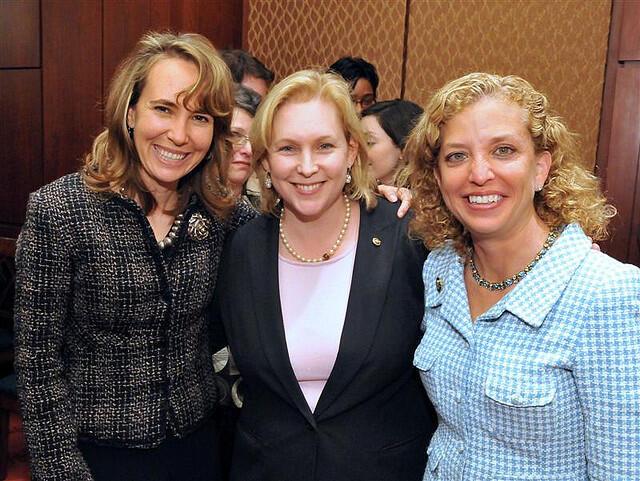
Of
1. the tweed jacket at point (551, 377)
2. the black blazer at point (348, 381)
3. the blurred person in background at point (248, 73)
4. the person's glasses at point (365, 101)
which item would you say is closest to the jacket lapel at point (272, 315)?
the black blazer at point (348, 381)

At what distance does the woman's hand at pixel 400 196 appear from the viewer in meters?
1.84

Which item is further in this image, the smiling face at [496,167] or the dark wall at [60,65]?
the dark wall at [60,65]

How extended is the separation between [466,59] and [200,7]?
182 centimetres

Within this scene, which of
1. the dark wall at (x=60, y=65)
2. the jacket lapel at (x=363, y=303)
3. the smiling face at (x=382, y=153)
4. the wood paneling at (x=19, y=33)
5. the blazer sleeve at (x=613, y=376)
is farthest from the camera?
the wood paneling at (x=19, y=33)

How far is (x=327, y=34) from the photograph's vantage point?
187 inches

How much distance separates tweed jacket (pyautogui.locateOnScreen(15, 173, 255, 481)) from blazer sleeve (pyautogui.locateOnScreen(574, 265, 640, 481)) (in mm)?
944

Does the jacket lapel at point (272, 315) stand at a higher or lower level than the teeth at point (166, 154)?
lower

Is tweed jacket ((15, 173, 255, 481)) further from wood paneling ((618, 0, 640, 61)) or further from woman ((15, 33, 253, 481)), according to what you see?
wood paneling ((618, 0, 640, 61))

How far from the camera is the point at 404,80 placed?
468 cm

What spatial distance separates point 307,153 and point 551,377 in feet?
2.62

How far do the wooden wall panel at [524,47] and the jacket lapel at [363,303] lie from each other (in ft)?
10.0

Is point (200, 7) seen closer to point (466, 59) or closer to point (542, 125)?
point (466, 59)

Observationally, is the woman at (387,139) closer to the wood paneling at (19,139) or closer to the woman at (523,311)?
the woman at (523,311)

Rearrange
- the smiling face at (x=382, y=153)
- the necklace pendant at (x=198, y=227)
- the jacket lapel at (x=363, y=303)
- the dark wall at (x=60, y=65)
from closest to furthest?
the jacket lapel at (x=363, y=303) → the necklace pendant at (x=198, y=227) → the smiling face at (x=382, y=153) → the dark wall at (x=60, y=65)
